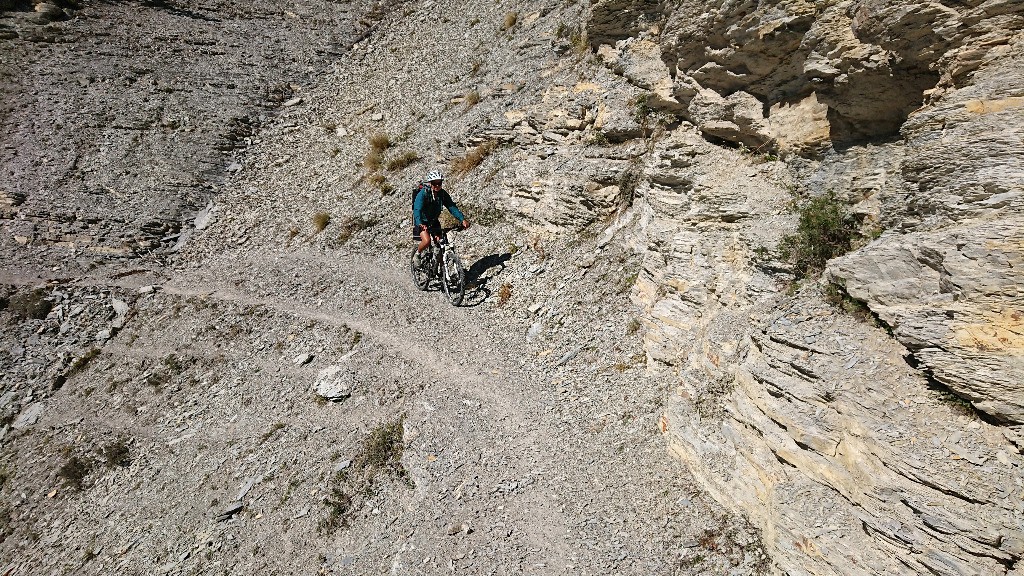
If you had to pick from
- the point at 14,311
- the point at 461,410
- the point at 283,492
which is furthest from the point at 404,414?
the point at 14,311

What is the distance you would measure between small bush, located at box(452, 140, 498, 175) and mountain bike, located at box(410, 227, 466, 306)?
4758mm

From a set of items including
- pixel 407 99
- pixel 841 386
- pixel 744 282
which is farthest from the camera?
pixel 407 99

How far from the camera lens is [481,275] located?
1393 centimetres

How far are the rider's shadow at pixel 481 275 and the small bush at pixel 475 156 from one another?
4.44 metres

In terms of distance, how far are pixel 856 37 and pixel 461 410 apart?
8396 mm

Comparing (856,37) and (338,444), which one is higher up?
(856,37)

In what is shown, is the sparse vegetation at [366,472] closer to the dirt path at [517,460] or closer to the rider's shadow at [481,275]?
the dirt path at [517,460]

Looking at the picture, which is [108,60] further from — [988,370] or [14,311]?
[988,370]

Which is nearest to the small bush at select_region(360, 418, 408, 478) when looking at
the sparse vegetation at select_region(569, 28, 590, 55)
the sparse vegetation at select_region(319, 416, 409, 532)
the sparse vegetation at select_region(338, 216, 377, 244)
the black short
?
the sparse vegetation at select_region(319, 416, 409, 532)

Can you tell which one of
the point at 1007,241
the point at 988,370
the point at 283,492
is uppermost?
the point at 1007,241

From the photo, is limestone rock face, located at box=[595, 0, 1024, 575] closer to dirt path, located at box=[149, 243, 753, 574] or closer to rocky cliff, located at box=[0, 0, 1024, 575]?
rocky cliff, located at box=[0, 0, 1024, 575]

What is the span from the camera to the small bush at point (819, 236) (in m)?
6.43

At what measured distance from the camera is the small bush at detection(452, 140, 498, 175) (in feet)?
56.7

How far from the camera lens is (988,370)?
13.8ft
